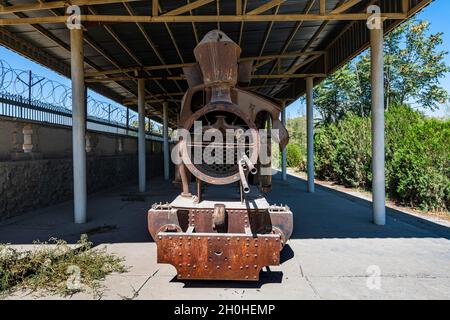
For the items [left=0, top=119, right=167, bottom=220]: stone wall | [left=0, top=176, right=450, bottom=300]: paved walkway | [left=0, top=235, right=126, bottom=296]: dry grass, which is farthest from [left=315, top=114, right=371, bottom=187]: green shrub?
[left=0, top=235, right=126, bottom=296]: dry grass

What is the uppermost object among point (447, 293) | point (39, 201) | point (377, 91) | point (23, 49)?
point (23, 49)

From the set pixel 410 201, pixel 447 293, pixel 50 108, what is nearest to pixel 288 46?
pixel 410 201

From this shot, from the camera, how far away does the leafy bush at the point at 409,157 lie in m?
7.94

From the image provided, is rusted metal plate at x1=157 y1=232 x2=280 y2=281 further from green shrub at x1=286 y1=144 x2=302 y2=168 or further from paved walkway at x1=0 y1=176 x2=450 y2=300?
green shrub at x1=286 y1=144 x2=302 y2=168

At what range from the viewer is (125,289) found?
350 centimetres

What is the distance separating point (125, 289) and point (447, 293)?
357 cm

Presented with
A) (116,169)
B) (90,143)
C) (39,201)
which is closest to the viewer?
(39,201)

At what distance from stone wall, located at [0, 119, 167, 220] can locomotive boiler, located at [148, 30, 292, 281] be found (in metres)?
4.67

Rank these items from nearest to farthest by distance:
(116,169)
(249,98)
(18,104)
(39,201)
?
(249,98) < (18,104) < (39,201) < (116,169)

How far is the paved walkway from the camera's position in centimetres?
344

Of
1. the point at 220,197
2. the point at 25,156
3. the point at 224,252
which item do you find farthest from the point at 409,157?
the point at 25,156

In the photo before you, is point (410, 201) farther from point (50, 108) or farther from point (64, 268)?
point (50, 108)

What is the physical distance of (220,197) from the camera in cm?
423

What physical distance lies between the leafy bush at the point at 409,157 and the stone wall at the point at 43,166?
31.5 feet
